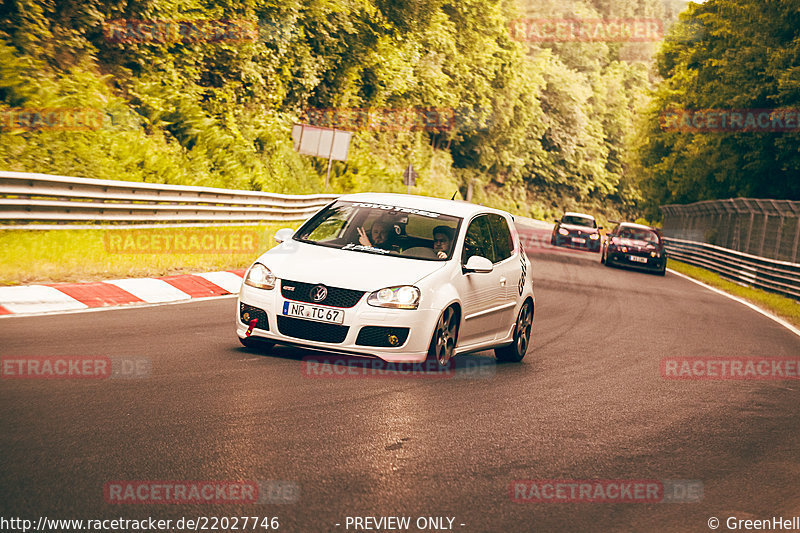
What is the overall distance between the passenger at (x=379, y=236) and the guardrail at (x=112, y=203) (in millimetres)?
→ 5676

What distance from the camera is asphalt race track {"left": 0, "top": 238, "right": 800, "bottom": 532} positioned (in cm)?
472

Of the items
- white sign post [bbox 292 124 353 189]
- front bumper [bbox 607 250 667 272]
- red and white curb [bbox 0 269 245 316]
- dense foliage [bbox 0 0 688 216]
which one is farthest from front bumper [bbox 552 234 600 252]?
red and white curb [bbox 0 269 245 316]

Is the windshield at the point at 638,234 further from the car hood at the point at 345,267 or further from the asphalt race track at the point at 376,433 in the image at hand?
the car hood at the point at 345,267

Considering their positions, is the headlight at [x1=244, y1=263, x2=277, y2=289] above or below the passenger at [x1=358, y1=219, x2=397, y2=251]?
below

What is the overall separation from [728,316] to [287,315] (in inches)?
499

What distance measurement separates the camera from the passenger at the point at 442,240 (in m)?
8.87

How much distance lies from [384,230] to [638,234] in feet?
79.3

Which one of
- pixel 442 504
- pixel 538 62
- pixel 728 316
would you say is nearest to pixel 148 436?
pixel 442 504

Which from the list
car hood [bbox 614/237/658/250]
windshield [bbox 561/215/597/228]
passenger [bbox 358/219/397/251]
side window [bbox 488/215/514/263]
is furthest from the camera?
windshield [bbox 561/215/597/228]

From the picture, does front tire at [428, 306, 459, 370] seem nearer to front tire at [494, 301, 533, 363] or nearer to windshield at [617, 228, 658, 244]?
front tire at [494, 301, 533, 363]

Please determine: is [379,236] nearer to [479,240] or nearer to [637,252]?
[479,240]

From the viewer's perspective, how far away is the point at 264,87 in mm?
32031

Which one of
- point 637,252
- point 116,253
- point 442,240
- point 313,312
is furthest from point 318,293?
point 637,252

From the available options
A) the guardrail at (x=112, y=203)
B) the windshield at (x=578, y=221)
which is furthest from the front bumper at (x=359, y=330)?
the windshield at (x=578, y=221)
